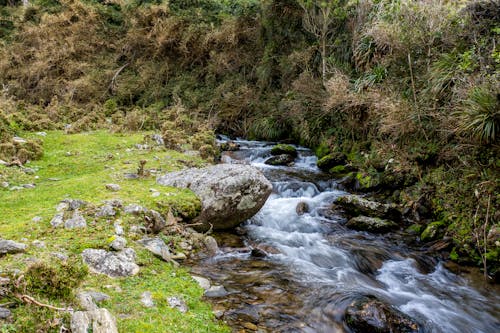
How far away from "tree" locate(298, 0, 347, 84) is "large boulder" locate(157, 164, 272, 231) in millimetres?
7790

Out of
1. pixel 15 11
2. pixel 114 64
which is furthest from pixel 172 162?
pixel 15 11

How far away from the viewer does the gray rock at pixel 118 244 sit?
4.70m

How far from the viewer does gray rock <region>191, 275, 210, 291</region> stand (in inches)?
185

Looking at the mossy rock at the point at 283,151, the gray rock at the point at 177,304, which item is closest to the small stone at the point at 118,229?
the gray rock at the point at 177,304

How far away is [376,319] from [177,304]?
7.90 feet

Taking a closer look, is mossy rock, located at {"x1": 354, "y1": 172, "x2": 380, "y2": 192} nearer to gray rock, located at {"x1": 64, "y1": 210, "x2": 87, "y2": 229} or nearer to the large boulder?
the large boulder

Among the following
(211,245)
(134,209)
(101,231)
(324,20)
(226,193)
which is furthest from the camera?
(324,20)

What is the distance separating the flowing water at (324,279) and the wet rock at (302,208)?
0.18 meters

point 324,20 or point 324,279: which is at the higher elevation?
point 324,20

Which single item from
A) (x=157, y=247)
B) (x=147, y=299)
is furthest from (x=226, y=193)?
(x=147, y=299)

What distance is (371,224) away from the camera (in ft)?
25.7

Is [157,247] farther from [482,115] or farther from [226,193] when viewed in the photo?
[482,115]

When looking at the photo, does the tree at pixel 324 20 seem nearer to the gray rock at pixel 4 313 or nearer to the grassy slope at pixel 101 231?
the grassy slope at pixel 101 231

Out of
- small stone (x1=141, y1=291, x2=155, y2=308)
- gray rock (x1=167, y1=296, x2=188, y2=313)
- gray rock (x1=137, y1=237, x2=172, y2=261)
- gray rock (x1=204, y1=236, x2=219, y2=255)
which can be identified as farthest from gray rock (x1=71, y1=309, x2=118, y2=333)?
gray rock (x1=204, y1=236, x2=219, y2=255)
